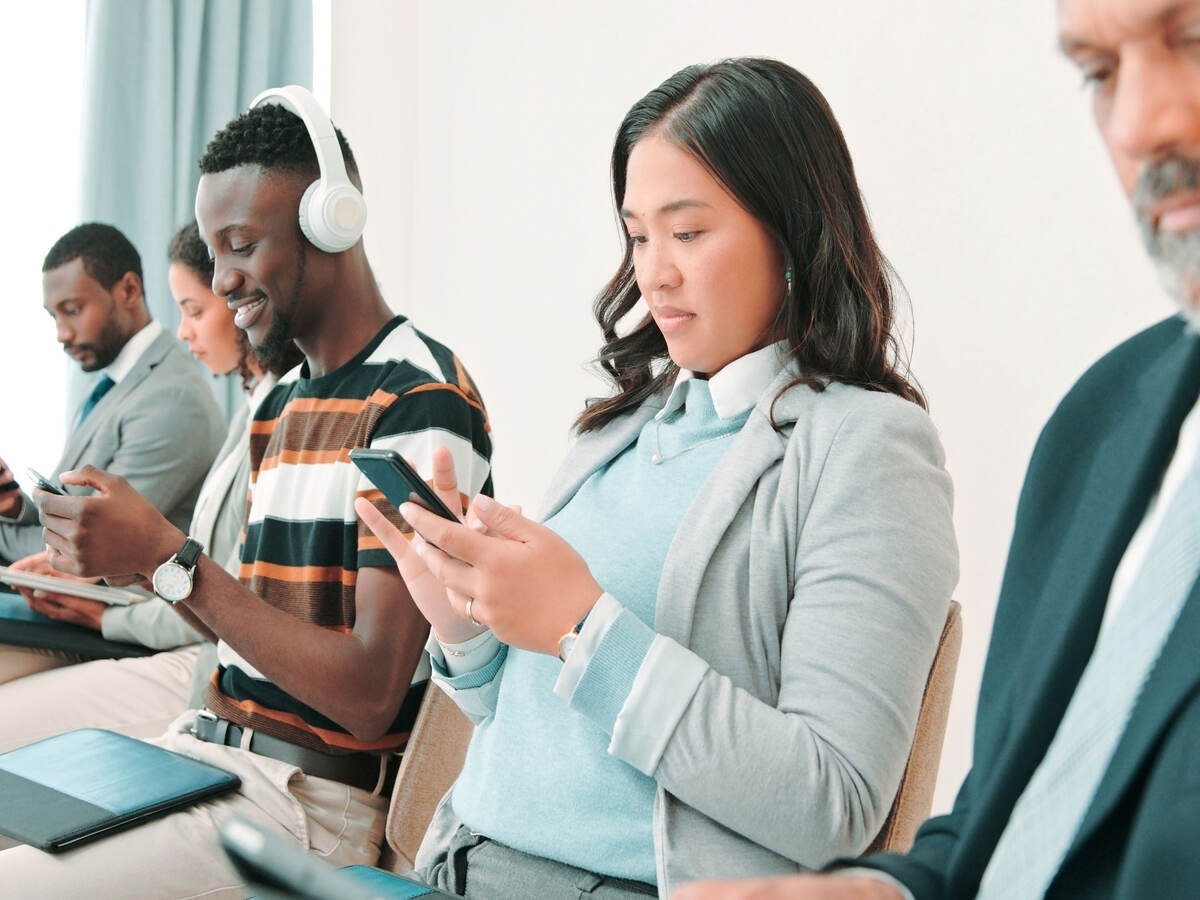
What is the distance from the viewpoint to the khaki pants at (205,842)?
1180 millimetres

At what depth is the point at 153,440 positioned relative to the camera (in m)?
2.39

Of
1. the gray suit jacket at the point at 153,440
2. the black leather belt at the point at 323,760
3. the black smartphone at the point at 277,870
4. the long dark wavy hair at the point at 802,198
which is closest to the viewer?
the black smartphone at the point at 277,870

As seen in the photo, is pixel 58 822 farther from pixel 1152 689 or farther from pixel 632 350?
pixel 1152 689

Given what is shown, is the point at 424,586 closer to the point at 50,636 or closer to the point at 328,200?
the point at 328,200

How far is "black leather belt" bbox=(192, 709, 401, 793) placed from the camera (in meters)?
1.43

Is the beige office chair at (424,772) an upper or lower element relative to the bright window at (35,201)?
lower

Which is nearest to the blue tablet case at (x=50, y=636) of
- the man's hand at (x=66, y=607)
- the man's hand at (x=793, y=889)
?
the man's hand at (x=66, y=607)

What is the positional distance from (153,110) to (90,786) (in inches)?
99.6

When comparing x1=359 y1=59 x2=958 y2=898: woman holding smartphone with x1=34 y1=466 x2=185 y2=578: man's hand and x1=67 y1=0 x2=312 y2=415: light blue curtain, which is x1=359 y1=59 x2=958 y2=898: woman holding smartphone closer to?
x1=34 y1=466 x2=185 y2=578: man's hand

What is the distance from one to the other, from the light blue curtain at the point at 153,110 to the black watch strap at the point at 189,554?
2.10 metres

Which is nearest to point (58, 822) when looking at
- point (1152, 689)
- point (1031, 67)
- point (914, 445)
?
point (914, 445)

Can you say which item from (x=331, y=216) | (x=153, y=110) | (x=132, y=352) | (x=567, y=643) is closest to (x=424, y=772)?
(x=567, y=643)

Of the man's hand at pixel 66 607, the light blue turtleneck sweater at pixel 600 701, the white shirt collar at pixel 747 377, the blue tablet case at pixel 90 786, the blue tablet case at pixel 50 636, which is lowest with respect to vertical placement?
the blue tablet case at pixel 50 636

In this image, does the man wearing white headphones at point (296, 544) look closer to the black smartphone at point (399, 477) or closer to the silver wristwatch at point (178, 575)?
the silver wristwatch at point (178, 575)
